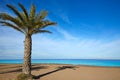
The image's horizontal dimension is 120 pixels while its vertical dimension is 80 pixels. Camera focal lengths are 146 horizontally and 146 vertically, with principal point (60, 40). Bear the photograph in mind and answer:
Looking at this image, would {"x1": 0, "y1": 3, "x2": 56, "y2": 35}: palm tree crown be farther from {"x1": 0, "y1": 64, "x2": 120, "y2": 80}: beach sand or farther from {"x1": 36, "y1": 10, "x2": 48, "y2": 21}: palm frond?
{"x1": 0, "y1": 64, "x2": 120, "y2": 80}: beach sand

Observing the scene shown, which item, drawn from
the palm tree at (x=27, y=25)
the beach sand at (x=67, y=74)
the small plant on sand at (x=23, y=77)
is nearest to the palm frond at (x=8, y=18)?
the palm tree at (x=27, y=25)

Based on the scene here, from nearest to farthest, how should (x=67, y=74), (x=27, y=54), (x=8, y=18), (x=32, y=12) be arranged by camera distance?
(x=8, y=18) < (x=27, y=54) < (x=32, y=12) < (x=67, y=74)

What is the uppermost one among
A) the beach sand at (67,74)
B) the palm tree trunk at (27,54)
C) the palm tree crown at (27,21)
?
the palm tree crown at (27,21)

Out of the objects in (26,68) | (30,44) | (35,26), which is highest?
(35,26)

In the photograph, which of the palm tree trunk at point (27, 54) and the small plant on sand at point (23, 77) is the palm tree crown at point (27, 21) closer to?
the palm tree trunk at point (27, 54)

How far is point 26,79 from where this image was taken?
14461mm

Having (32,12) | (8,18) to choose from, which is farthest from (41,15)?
(8,18)

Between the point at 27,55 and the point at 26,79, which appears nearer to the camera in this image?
the point at 26,79

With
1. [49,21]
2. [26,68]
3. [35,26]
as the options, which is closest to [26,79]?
[26,68]

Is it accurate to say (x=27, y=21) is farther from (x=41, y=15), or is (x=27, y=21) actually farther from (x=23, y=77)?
(x=23, y=77)

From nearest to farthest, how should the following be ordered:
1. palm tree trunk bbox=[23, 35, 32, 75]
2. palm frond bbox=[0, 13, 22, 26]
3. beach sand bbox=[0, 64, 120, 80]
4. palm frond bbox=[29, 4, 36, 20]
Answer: palm frond bbox=[0, 13, 22, 26] < palm tree trunk bbox=[23, 35, 32, 75] < palm frond bbox=[29, 4, 36, 20] < beach sand bbox=[0, 64, 120, 80]

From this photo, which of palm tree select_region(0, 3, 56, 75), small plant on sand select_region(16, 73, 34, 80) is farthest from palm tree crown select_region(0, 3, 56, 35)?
small plant on sand select_region(16, 73, 34, 80)

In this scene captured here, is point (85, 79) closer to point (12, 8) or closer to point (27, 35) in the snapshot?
point (27, 35)

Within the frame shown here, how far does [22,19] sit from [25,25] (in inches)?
27.7
